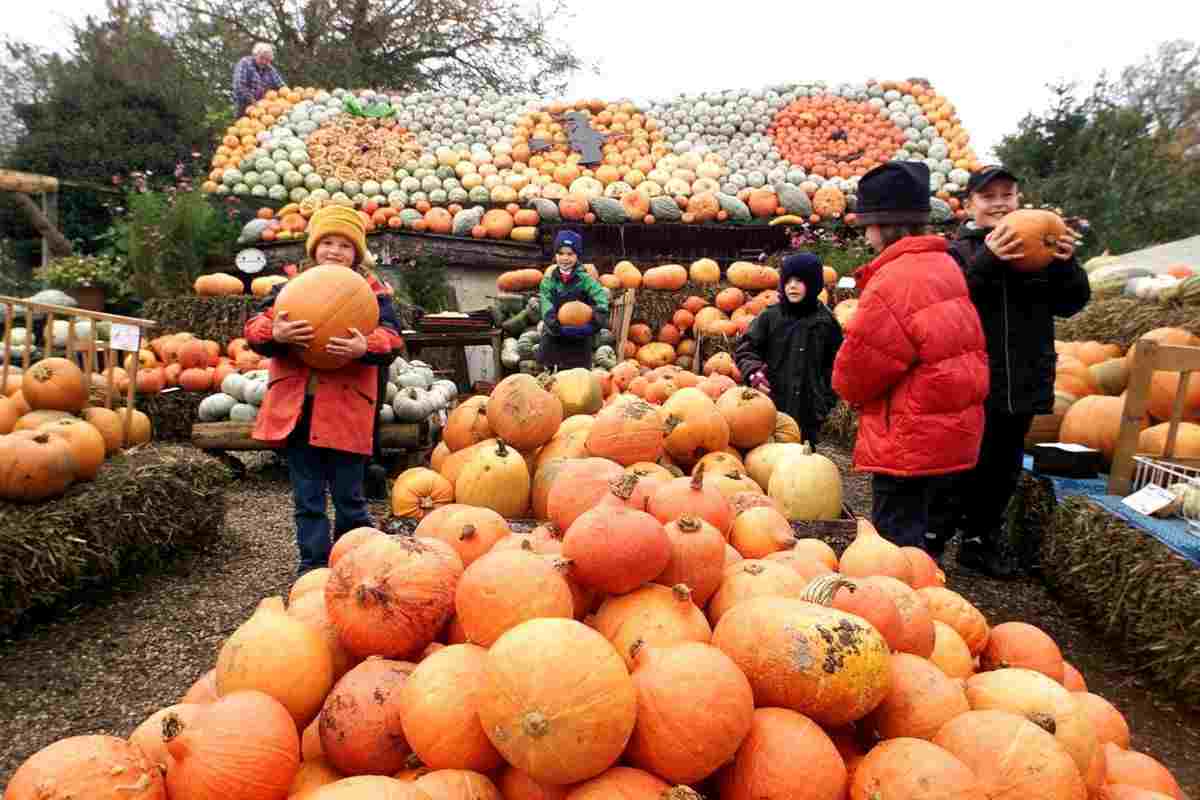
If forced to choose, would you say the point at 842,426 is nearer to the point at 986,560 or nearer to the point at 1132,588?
the point at 986,560

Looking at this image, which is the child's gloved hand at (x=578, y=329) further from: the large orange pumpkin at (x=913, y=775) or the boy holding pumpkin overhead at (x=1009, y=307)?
the large orange pumpkin at (x=913, y=775)

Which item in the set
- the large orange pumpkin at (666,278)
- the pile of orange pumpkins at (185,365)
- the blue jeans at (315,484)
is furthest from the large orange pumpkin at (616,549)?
the large orange pumpkin at (666,278)

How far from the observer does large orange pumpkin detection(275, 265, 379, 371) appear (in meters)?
3.28

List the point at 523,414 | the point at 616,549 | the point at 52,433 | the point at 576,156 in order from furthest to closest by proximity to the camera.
A: the point at 576,156
the point at 52,433
the point at 523,414
the point at 616,549

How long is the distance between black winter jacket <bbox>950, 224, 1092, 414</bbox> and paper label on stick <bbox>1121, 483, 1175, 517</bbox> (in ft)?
2.04

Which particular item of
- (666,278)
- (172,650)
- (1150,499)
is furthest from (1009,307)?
(666,278)

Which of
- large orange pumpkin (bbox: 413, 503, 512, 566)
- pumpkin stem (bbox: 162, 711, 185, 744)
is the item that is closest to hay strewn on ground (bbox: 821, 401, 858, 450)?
large orange pumpkin (bbox: 413, 503, 512, 566)

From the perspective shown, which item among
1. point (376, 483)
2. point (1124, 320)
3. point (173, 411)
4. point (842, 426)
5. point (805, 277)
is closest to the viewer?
point (805, 277)

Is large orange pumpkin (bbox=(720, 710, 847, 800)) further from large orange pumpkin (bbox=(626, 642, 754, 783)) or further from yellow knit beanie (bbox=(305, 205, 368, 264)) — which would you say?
yellow knit beanie (bbox=(305, 205, 368, 264))

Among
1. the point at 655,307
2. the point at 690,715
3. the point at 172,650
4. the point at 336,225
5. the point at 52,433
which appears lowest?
the point at 172,650

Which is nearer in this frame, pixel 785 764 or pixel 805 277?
pixel 785 764

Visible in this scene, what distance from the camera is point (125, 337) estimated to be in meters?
4.65

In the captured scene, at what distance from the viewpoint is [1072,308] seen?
404 cm

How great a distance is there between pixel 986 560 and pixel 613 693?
168 inches
